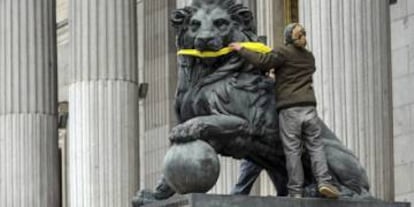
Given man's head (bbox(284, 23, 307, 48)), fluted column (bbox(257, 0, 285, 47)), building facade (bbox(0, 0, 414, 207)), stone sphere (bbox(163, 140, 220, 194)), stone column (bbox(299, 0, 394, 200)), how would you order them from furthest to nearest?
1. fluted column (bbox(257, 0, 285, 47))
2. building facade (bbox(0, 0, 414, 207))
3. stone column (bbox(299, 0, 394, 200))
4. man's head (bbox(284, 23, 307, 48))
5. stone sphere (bbox(163, 140, 220, 194))

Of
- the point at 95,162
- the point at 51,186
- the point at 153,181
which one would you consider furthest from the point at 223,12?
the point at 153,181

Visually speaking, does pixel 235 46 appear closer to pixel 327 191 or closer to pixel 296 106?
pixel 296 106

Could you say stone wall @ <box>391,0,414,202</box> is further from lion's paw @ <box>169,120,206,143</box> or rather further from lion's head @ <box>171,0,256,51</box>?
lion's paw @ <box>169,120,206,143</box>

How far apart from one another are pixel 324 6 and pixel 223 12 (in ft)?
50.1

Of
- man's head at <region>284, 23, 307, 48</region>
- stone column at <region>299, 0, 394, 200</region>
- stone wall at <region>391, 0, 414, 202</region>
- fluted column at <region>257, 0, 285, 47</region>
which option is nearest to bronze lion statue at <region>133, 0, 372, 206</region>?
man's head at <region>284, 23, 307, 48</region>

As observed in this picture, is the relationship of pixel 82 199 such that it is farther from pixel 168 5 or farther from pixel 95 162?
pixel 168 5

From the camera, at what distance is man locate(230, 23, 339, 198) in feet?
54.2

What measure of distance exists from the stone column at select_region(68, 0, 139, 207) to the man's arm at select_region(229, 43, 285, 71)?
22688mm

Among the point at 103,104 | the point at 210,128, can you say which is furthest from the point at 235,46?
the point at 103,104

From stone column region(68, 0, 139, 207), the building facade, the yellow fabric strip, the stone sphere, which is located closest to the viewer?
the stone sphere

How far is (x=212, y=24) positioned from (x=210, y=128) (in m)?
1.06

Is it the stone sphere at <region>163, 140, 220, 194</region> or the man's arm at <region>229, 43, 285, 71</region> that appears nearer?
the stone sphere at <region>163, 140, 220, 194</region>

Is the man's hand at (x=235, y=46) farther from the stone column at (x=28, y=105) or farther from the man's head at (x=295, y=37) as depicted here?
the stone column at (x=28, y=105)

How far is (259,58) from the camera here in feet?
54.0
